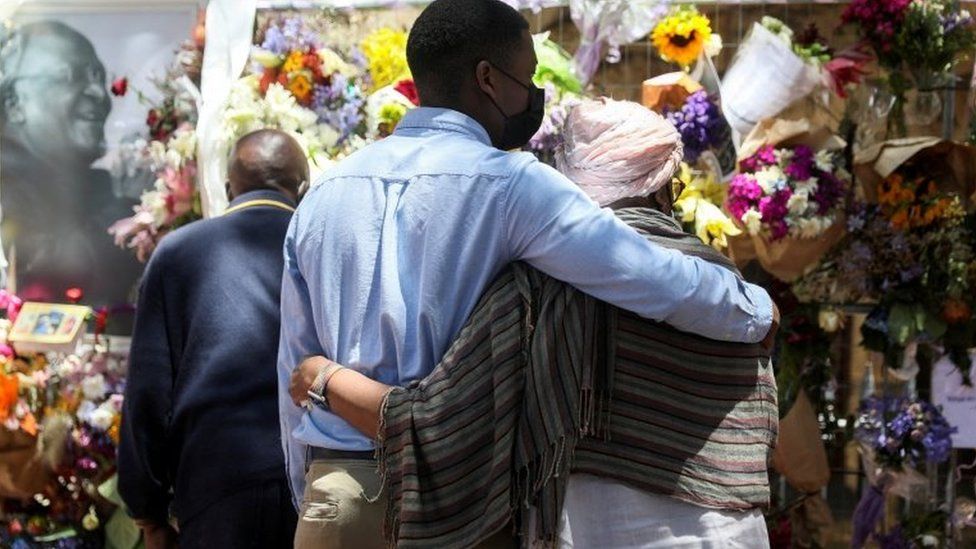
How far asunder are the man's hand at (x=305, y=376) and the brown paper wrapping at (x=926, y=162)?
2.47 meters

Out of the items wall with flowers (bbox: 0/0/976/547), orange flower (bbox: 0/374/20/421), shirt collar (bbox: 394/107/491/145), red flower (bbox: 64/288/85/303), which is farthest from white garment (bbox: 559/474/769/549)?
red flower (bbox: 64/288/85/303)

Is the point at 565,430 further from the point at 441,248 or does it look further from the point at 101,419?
the point at 101,419

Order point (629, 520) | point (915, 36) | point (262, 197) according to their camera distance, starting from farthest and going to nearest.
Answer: point (915, 36) < point (262, 197) < point (629, 520)

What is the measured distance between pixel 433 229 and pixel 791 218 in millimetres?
2243

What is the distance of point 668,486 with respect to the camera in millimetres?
2531

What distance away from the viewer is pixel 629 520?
2533mm

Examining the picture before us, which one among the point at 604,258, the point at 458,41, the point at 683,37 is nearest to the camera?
the point at 604,258

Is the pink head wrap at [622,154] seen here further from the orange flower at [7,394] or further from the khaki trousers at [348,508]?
the orange flower at [7,394]

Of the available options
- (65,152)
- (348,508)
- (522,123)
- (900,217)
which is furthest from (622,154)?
(65,152)

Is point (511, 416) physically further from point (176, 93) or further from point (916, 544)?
point (176, 93)

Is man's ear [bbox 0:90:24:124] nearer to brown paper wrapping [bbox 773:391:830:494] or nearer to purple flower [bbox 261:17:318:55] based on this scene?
purple flower [bbox 261:17:318:55]

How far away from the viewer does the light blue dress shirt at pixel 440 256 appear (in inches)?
96.6

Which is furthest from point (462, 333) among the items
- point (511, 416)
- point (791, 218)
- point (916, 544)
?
point (916, 544)

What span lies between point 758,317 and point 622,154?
1.22 feet
